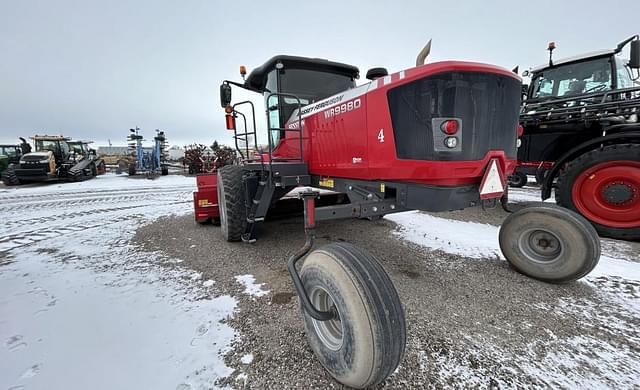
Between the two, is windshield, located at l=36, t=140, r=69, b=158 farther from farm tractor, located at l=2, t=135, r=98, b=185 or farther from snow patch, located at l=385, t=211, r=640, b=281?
snow patch, located at l=385, t=211, r=640, b=281

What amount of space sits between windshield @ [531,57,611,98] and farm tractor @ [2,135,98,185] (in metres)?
17.6

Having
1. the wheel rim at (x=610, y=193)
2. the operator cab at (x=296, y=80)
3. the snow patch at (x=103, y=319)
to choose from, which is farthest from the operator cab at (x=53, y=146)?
the wheel rim at (x=610, y=193)

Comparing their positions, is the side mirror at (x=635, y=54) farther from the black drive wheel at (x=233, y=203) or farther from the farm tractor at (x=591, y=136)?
the black drive wheel at (x=233, y=203)

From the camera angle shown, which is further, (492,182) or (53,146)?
(53,146)

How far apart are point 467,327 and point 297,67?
11.2 feet

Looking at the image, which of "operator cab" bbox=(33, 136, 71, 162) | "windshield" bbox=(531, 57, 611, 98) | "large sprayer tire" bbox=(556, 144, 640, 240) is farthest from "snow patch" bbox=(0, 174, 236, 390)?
"operator cab" bbox=(33, 136, 71, 162)

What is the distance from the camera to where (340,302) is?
1421 millimetres

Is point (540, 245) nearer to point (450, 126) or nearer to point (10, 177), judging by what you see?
point (450, 126)

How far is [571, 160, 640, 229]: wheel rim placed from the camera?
151 inches

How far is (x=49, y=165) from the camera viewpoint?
40.1 feet

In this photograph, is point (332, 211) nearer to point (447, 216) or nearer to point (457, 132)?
point (457, 132)

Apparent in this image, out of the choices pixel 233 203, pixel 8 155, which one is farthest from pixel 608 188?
pixel 8 155

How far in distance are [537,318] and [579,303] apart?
0.55 m

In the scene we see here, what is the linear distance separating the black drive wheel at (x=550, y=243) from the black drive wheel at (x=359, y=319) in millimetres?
2225
